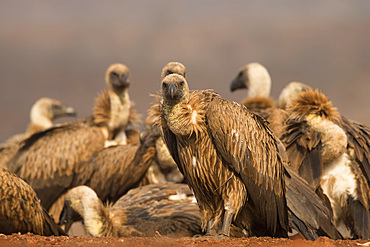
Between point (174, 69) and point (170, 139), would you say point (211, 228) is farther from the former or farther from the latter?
point (174, 69)

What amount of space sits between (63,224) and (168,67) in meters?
2.48

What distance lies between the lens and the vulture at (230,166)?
17.4 feet

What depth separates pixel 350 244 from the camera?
4895mm

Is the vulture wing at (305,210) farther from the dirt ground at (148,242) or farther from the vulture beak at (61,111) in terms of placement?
the vulture beak at (61,111)

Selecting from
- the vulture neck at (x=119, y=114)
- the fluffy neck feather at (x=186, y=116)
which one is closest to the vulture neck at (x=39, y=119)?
the vulture neck at (x=119, y=114)

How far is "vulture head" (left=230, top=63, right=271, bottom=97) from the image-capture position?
10.7m

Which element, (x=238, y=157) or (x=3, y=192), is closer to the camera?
(x=238, y=157)

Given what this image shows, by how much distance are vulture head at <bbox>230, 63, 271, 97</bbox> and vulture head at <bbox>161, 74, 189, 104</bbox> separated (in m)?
5.47

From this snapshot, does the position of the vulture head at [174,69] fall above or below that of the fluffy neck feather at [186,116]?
above

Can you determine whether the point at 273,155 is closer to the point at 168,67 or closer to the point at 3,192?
the point at 168,67

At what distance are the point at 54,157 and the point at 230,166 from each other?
4.35 meters

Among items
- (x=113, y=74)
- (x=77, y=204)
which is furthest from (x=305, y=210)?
(x=113, y=74)

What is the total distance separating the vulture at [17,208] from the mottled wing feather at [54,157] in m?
2.94

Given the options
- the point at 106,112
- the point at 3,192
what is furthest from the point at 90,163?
the point at 3,192
